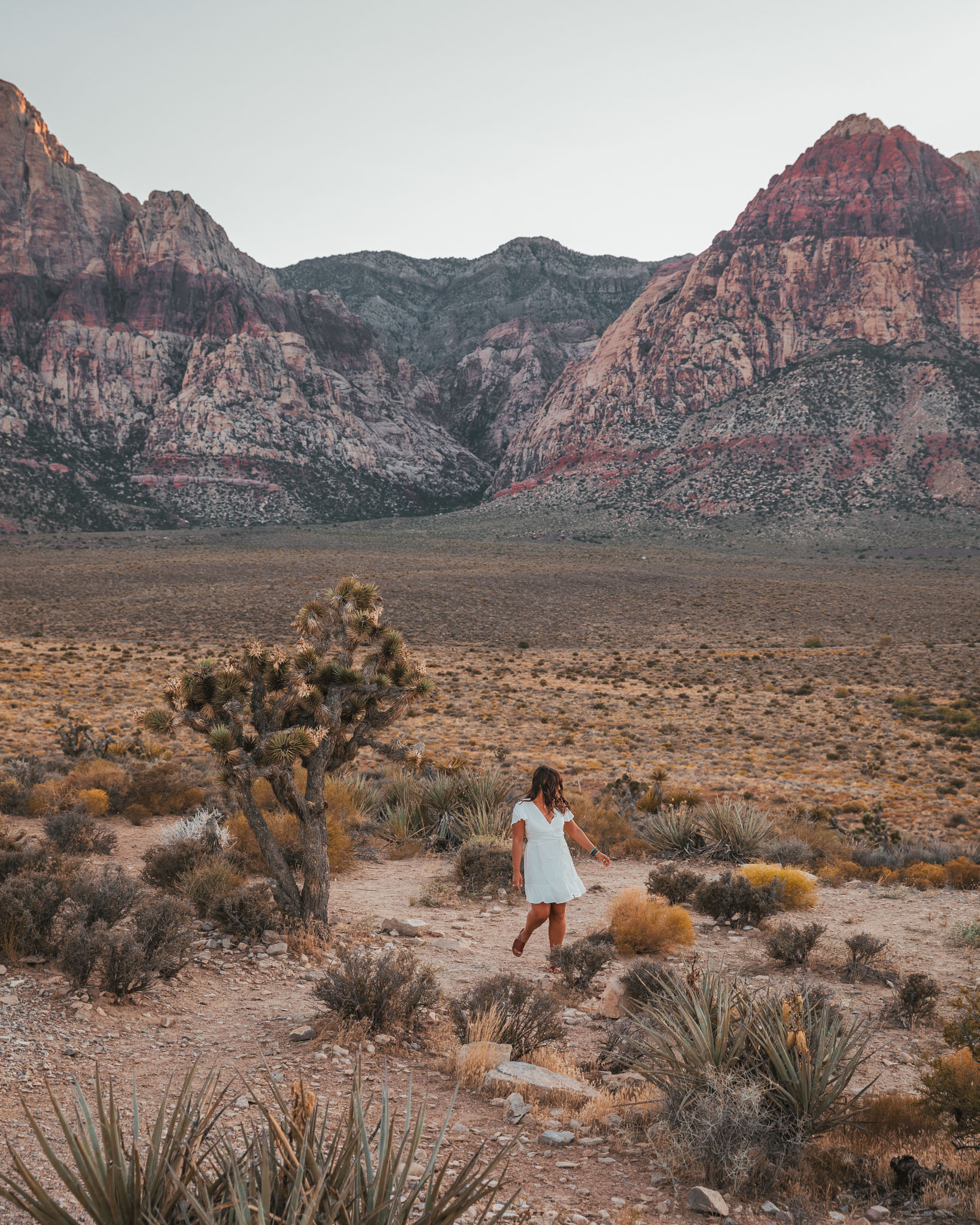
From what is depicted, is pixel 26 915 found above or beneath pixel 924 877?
above

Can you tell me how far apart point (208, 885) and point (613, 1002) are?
381 cm

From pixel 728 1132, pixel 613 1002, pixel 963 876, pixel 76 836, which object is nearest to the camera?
pixel 728 1132

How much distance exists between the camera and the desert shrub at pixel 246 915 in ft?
22.8

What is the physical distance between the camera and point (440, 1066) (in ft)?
15.8

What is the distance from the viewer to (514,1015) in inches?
204

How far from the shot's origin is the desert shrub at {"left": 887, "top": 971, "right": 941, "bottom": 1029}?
5.71 m

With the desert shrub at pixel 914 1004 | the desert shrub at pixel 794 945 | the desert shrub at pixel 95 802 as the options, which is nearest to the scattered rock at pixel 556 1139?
the desert shrub at pixel 914 1004

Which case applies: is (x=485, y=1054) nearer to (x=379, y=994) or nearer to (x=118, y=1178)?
(x=379, y=994)

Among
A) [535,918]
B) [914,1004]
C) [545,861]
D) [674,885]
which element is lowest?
[674,885]

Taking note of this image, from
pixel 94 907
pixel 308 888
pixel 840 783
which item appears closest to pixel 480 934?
pixel 308 888

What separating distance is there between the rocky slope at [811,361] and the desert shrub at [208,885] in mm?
92404

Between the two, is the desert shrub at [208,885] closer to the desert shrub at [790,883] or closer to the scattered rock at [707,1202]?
the scattered rock at [707,1202]

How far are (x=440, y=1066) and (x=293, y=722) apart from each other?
3.66 metres

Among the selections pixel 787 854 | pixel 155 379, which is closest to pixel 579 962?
pixel 787 854
